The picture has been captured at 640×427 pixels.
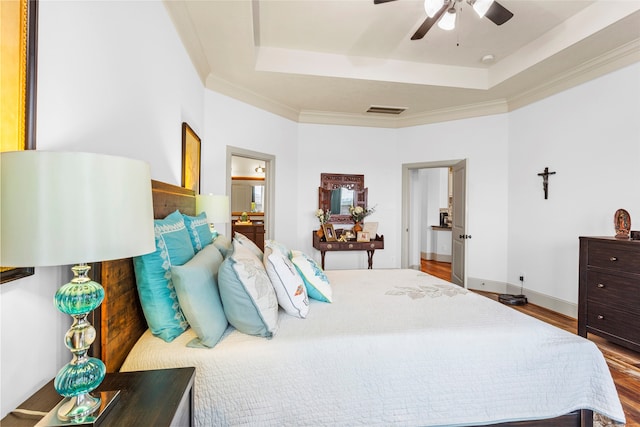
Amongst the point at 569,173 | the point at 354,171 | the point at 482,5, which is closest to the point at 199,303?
the point at 482,5

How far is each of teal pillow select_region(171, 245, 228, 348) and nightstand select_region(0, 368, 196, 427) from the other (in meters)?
0.17

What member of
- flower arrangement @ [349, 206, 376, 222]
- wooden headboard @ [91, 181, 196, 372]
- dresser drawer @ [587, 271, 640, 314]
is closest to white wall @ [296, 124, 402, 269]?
flower arrangement @ [349, 206, 376, 222]

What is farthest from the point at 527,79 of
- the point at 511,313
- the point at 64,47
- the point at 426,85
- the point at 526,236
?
the point at 64,47

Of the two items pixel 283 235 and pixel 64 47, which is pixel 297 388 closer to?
pixel 64 47

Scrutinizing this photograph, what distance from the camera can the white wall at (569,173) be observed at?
294 centimetres

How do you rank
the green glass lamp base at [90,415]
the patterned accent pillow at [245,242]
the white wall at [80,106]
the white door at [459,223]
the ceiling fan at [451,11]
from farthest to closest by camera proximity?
1. the white door at [459,223]
2. the ceiling fan at [451,11]
3. the patterned accent pillow at [245,242]
4. the white wall at [80,106]
5. the green glass lamp base at [90,415]

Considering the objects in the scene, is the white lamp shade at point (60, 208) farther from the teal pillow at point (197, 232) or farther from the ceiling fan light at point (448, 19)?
the ceiling fan light at point (448, 19)

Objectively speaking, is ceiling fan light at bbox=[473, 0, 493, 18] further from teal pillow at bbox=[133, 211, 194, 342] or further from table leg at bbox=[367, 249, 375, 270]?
table leg at bbox=[367, 249, 375, 270]

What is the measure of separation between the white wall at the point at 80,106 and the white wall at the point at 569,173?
13.6ft

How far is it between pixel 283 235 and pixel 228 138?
1.61 metres

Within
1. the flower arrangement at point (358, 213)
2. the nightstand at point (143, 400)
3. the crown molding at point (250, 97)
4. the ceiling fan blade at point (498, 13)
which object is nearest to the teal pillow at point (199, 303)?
the nightstand at point (143, 400)

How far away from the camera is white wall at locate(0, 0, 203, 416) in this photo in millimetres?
933

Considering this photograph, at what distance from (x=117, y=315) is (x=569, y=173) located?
4431 mm

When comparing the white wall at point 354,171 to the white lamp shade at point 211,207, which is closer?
the white lamp shade at point 211,207
